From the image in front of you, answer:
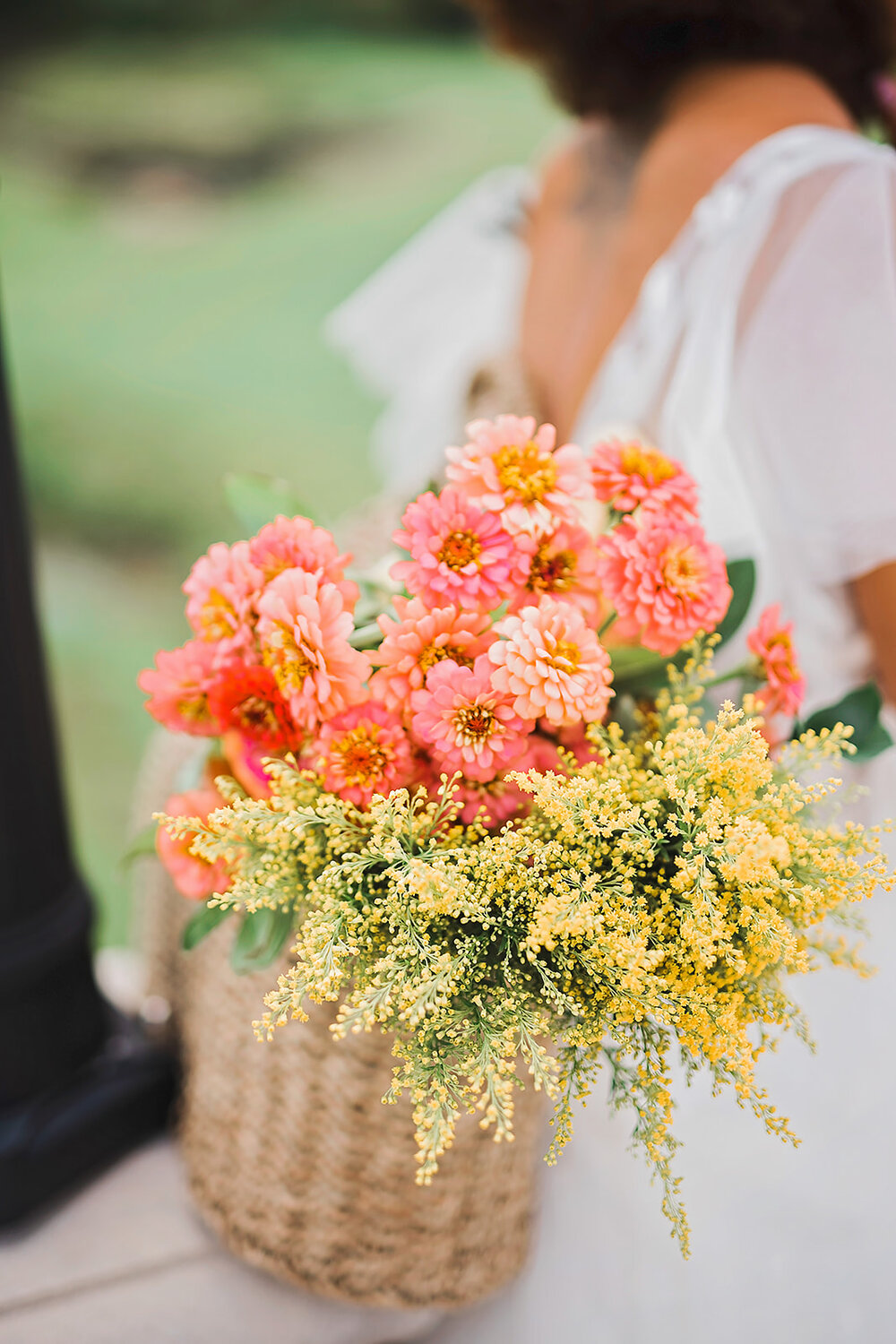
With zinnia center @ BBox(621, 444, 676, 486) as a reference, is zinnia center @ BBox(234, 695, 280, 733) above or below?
below

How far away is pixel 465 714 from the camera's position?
0.45 meters

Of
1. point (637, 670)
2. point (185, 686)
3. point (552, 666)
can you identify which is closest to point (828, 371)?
point (637, 670)

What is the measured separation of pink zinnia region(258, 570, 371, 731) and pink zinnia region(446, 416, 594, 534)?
0.09m

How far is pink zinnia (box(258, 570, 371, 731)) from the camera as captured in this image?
17.8 inches

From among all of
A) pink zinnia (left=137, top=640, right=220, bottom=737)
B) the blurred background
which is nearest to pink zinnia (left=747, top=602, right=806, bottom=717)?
pink zinnia (left=137, top=640, right=220, bottom=737)

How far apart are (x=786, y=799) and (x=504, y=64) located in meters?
2.58

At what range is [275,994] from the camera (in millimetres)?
408

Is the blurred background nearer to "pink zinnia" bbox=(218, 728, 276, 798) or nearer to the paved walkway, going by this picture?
the paved walkway

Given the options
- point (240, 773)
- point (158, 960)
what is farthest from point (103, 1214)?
point (240, 773)

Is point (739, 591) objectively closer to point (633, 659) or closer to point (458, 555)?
point (633, 659)

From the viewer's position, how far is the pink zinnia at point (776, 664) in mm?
537

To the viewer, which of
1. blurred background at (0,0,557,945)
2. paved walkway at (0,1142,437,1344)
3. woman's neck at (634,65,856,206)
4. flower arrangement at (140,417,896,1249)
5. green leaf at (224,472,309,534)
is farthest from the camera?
blurred background at (0,0,557,945)

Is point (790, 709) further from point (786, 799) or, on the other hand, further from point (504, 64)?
point (504, 64)

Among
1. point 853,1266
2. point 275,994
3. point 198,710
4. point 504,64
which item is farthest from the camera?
point 504,64
